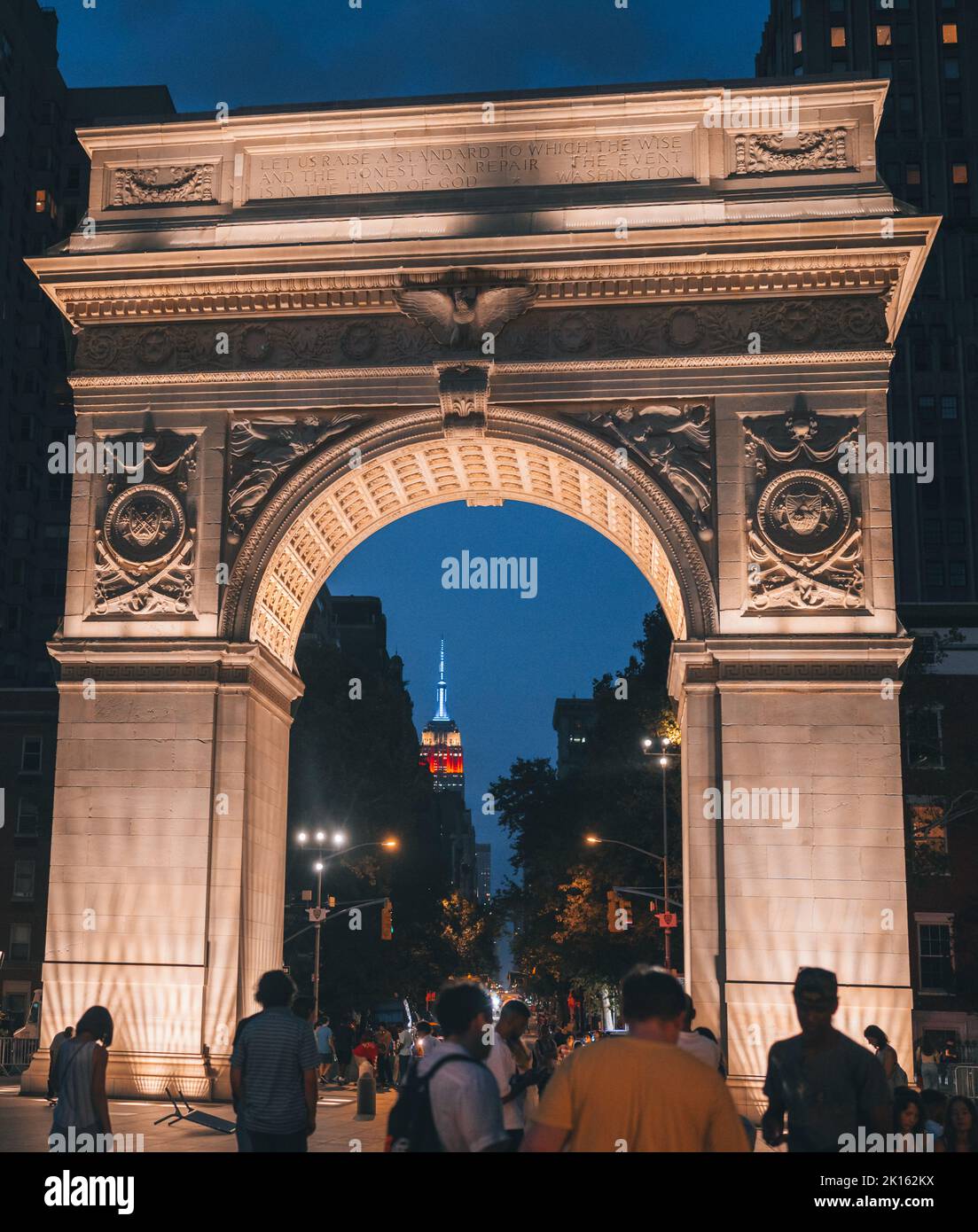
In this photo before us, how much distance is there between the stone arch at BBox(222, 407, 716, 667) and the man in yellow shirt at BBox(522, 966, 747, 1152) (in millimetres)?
20455

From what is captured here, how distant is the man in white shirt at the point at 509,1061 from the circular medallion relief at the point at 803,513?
1540cm

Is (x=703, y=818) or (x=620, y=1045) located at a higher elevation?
(x=703, y=818)

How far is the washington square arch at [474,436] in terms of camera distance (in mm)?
26250

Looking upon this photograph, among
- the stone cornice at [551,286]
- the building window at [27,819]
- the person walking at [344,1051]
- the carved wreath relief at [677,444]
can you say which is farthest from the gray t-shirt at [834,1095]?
the building window at [27,819]

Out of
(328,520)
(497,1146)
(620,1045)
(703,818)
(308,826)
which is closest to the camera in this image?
(620,1045)

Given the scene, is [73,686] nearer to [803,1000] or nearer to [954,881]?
[803,1000]

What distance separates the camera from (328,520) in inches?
1206

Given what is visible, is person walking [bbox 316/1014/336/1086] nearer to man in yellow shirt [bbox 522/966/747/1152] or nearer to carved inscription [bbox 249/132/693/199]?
carved inscription [bbox 249/132/693/199]

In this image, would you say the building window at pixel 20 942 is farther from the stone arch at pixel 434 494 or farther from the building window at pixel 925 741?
the building window at pixel 925 741

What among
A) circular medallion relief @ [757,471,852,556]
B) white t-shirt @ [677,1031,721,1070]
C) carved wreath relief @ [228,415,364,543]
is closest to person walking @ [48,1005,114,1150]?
white t-shirt @ [677,1031,721,1070]

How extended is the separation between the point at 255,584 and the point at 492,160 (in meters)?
9.35

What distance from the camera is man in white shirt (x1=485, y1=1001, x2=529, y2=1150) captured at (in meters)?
11.6
